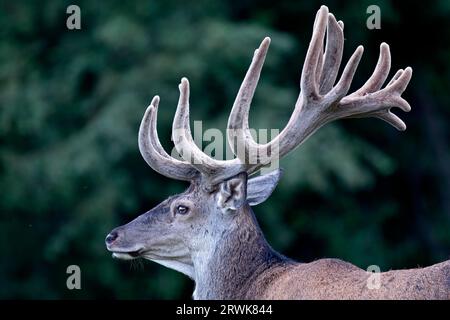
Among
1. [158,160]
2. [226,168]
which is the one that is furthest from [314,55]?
[158,160]

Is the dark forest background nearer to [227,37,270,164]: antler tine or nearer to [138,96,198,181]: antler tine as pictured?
[138,96,198,181]: antler tine

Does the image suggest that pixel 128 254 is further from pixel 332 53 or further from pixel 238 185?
pixel 332 53

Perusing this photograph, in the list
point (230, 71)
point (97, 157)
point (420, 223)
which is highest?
point (230, 71)

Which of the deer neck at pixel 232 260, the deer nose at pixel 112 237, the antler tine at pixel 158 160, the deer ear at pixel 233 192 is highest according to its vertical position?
the antler tine at pixel 158 160

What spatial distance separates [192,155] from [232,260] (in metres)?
0.63

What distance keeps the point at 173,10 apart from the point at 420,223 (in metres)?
4.95

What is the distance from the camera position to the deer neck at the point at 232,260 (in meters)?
6.49

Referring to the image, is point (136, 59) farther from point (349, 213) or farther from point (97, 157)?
point (349, 213)

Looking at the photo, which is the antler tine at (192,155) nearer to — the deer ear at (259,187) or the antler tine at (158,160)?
the antler tine at (158,160)

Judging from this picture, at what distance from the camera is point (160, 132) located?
15.5m

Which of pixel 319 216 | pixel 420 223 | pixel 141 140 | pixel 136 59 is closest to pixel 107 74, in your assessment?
pixel 136 59

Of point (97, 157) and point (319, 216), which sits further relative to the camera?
point (319, 216)

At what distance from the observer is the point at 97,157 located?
15805 millimetres

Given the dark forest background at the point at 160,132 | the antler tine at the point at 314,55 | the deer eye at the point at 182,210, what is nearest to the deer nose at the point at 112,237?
the deer eye at the point at 182,210
